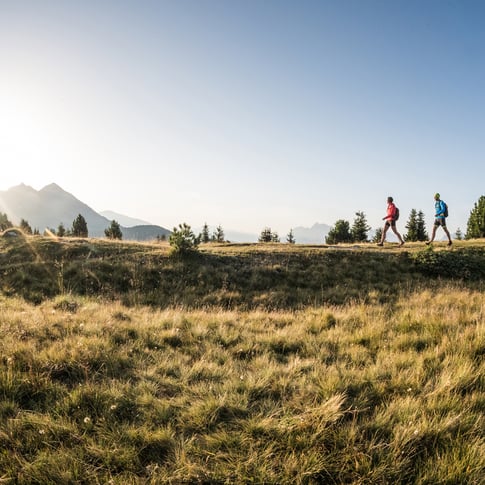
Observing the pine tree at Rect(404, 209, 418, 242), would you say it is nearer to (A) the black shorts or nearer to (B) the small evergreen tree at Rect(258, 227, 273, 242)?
(B) the small evergreen tree at Rect(258, 227, 273, 242)

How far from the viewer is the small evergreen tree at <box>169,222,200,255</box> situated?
15.5m

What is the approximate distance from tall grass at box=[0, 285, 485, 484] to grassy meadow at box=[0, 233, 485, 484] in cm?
2

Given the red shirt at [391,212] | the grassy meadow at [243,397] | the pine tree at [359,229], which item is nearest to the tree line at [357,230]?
the pine tree at [359,229]

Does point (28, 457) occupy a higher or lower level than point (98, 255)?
lower

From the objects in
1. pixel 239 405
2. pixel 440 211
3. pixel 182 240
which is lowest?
pixel 239 405

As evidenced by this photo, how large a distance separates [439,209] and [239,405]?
58.5 ft

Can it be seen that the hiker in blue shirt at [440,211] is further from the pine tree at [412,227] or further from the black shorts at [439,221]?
the pine tree at [412,227]

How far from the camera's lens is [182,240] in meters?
15.5

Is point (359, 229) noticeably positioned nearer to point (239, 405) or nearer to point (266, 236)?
point (266, 236)

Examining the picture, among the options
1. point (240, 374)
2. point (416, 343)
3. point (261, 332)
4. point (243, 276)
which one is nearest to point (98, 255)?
point (243, 276)

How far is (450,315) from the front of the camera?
20.9 ft

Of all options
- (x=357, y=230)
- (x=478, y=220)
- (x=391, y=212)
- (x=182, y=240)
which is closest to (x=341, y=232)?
(x=357, y=230)

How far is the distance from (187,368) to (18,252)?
16.5 m

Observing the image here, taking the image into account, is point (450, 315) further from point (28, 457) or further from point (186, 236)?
point (186, 236)
